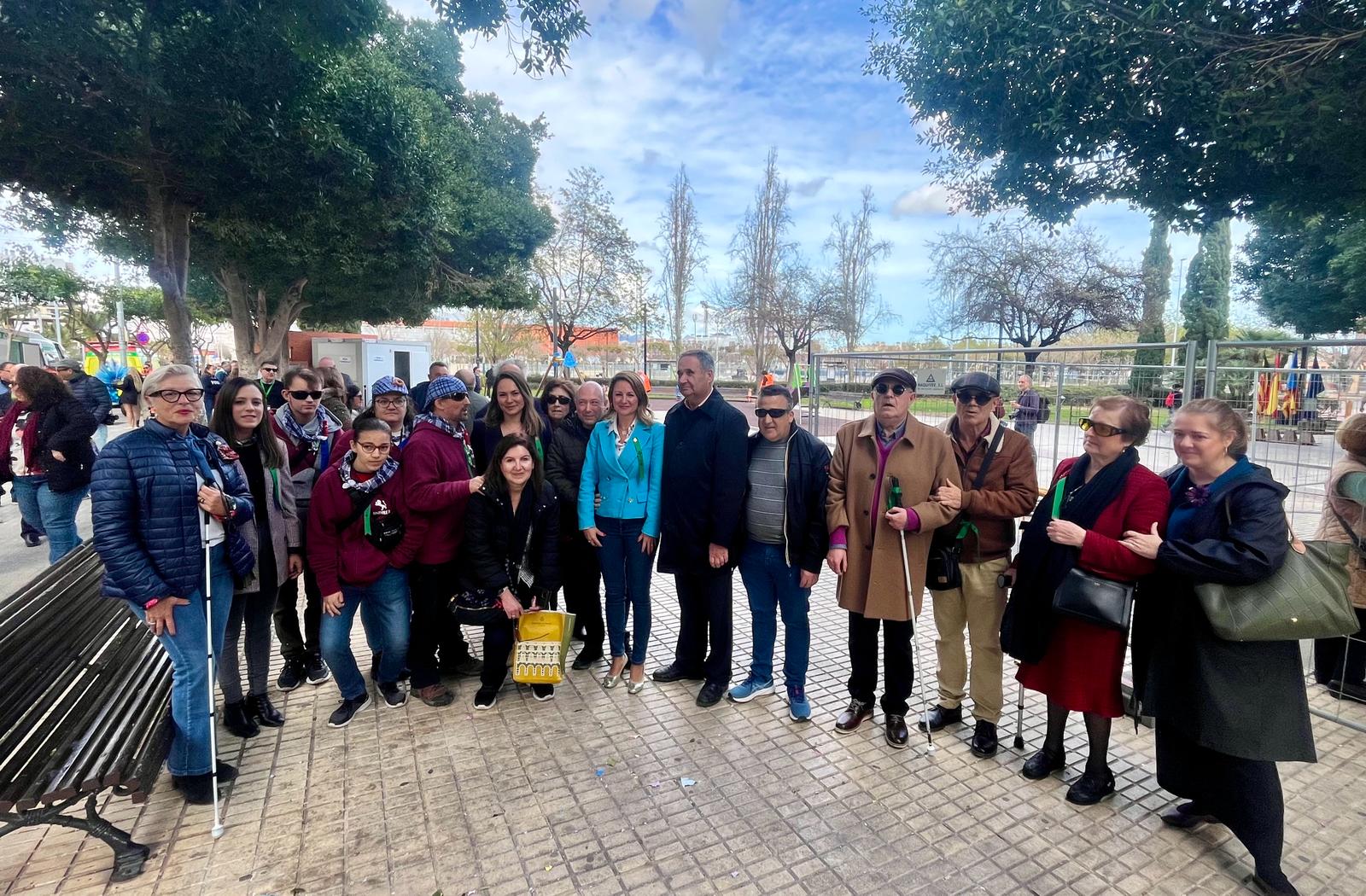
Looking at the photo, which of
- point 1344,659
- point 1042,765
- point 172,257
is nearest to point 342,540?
point 1042,765

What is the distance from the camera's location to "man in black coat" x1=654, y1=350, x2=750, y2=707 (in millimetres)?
3752

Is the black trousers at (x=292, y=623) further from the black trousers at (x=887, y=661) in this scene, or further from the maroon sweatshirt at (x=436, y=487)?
the black trousers at (x=887, y=661)

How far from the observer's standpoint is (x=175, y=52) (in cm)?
720

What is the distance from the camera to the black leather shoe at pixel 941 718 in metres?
3.64

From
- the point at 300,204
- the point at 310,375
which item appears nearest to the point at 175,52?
the point at 300,204

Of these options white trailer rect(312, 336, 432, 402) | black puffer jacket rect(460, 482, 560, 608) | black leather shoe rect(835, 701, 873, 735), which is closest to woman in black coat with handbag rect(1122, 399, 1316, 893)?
black leather shoe rect(835, 701, 873, 735)

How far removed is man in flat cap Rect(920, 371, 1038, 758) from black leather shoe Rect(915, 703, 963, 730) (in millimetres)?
87

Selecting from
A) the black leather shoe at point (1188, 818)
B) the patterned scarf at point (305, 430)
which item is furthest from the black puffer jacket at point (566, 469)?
the black leather shoe at point (1188, 818)

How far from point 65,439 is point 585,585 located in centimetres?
491

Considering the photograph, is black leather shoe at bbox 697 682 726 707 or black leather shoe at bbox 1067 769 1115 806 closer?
black leather shoe at bbox 1067 769 1115 806

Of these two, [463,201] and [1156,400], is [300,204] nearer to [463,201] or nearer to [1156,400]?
[463,201]

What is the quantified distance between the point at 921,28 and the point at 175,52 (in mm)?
7794

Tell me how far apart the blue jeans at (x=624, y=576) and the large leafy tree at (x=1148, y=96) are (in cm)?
473

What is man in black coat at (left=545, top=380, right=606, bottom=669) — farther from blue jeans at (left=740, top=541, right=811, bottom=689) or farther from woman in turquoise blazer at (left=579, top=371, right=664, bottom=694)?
blue jeans at (left=740, top=541, right=811, bottom=689)
